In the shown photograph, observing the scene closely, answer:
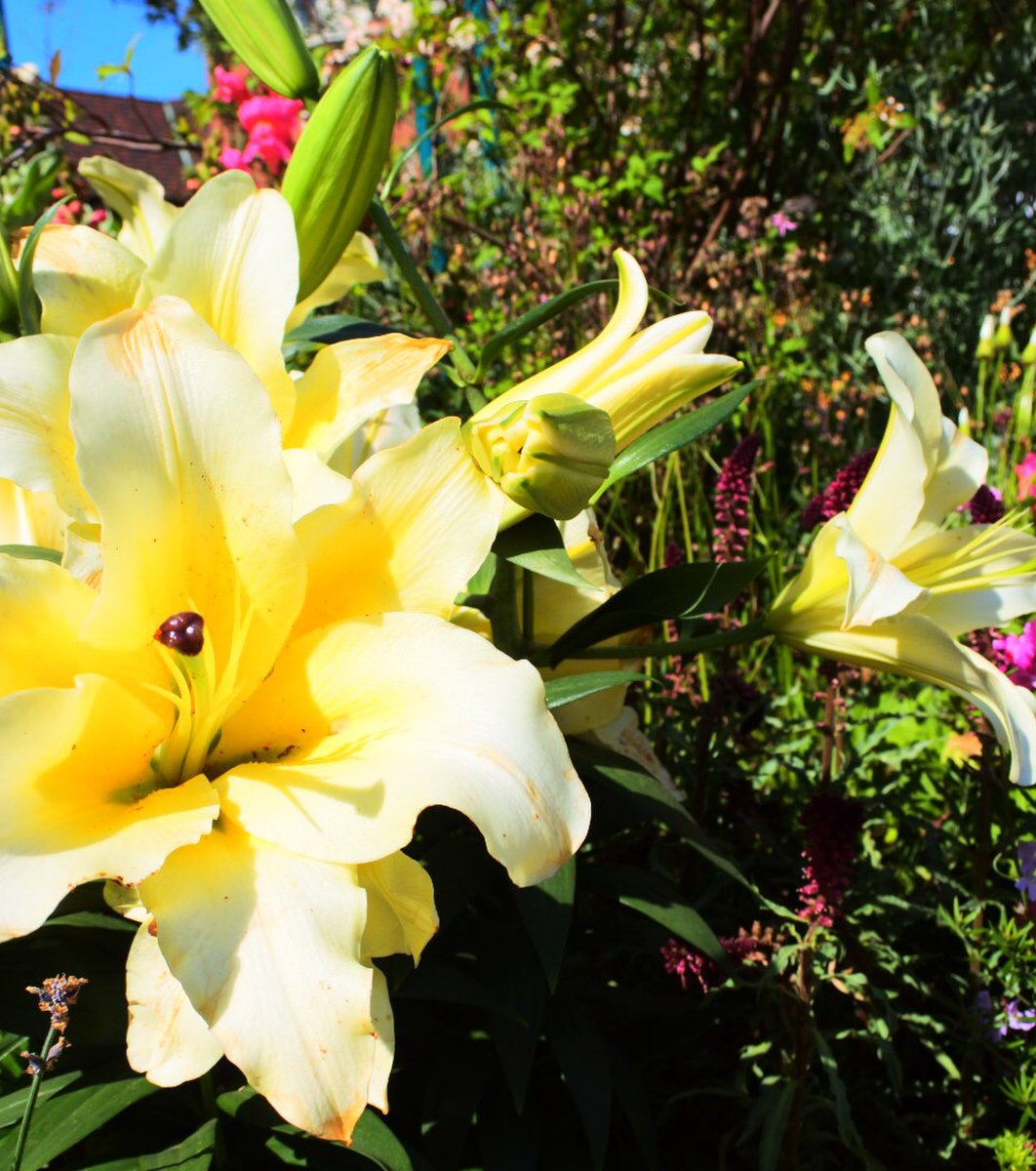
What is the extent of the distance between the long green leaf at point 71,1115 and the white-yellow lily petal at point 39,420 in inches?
16.7

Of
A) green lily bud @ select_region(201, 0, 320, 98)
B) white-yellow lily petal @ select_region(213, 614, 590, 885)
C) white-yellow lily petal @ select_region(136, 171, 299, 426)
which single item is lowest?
white-yellow lily petal @ select_region(213, 614, 590, 885)

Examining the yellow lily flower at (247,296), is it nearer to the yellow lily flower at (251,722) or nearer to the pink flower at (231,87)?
the yellow lily flower at (251,722)

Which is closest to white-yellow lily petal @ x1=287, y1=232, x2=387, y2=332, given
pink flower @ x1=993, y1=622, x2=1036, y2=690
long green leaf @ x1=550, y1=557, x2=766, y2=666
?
long green leaf @ x1=550, y1=557, x2=766, y2=666

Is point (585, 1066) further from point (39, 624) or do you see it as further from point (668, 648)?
point (39, 624)

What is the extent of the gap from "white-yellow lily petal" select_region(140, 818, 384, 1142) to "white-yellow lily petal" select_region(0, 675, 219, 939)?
2cm

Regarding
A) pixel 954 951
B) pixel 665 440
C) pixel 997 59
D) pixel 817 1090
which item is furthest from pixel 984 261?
pixel 665 440

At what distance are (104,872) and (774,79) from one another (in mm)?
3633

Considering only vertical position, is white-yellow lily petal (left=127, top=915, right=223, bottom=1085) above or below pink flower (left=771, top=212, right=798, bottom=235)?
above

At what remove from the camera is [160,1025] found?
0.50 meters

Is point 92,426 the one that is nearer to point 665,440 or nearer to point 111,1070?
point 665,440

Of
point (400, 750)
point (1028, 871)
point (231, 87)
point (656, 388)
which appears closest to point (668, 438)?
point (656, 388)

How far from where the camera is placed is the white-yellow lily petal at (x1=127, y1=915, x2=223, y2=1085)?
0.50 metres

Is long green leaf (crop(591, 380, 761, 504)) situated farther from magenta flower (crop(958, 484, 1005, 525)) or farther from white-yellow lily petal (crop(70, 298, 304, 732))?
magenta flower (crop(958, 484, 1005, 525))

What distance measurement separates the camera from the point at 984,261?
3846mm
